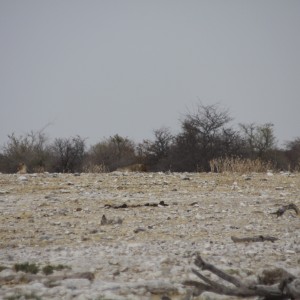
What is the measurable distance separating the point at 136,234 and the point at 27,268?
1.96m

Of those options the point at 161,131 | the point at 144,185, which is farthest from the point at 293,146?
the point at 144,185

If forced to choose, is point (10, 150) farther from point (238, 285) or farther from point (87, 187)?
point (238, 285)

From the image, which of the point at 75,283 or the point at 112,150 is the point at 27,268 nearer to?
the point at 75,283

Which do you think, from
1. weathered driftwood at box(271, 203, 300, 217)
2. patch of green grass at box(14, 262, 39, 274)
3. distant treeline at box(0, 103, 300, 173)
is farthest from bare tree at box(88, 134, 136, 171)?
patch of green grass at box(14, 262, 39, 274)

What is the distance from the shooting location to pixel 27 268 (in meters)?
3.82

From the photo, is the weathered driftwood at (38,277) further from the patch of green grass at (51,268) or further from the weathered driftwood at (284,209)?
the weathered driftwood at (284,209)

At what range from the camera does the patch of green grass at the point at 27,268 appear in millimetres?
3779

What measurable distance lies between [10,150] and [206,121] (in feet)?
57.8

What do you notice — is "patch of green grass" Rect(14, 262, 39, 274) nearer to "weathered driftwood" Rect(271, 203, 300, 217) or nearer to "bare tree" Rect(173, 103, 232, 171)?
"weathered driftwood" Rect(271, 203, 300, 217)

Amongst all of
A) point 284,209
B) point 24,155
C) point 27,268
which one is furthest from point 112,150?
point 27,268

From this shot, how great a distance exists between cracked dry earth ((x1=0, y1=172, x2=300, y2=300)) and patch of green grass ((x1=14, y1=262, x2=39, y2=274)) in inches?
2.1

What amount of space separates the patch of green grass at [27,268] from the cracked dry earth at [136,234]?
2.1 inches

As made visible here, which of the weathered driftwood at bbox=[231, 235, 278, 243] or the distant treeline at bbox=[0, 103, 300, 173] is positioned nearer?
the weathered driftwood at bbox=[231, 235, 278, 243]

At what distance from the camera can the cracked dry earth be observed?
342 centimetres
